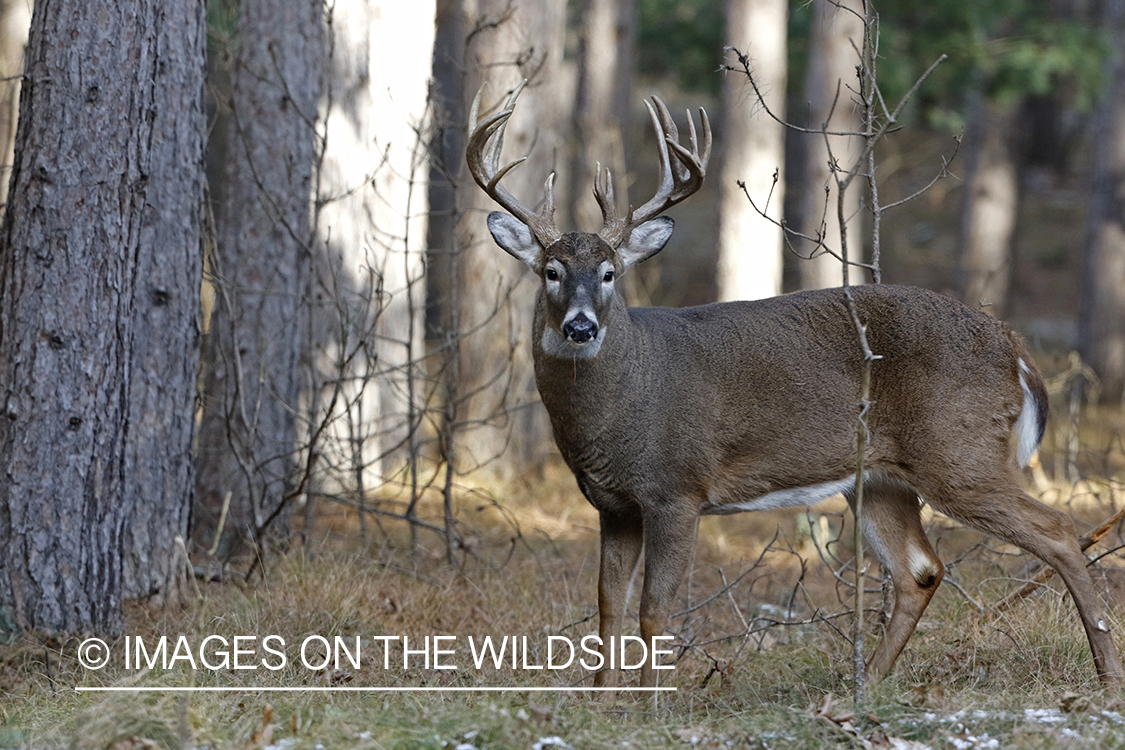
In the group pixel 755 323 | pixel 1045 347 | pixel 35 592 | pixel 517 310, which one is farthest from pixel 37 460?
pixel 1045 347

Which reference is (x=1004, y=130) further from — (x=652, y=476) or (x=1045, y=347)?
(x=652, y=476)

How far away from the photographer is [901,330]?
508cm

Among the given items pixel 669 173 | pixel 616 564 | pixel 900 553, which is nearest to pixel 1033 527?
pixel 900 553

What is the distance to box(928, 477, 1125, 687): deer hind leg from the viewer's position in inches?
190

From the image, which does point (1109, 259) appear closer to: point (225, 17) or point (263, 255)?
point (225, 17)

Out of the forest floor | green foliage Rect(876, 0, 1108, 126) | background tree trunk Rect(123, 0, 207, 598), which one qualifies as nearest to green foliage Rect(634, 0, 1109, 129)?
green foliage Rect(876, 0, 1108, 126)

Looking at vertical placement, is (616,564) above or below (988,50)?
below

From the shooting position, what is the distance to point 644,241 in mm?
5324

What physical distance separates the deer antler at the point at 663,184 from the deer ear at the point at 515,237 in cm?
31

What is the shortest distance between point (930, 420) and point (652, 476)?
1.18 m

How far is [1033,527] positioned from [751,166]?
5.87 metres

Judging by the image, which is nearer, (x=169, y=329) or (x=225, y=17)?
(x=169, y=329)

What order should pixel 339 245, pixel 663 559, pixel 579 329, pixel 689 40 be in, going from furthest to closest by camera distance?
pixel 689 40
pixel 339 245
pixel 663 559
pixel 579 329
